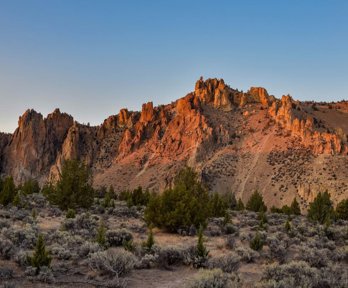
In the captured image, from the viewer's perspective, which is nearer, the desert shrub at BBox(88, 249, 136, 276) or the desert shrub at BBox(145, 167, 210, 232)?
the desert shrub at BBox(88, 249, 136, 276)

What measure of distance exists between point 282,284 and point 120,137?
125m

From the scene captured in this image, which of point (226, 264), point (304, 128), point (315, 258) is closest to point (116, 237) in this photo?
point (226, 264)

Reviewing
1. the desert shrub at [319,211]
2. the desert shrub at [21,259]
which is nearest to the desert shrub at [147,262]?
the desert shrub at [21,259]

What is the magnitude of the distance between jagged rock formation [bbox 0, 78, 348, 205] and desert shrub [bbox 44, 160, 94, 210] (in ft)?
187

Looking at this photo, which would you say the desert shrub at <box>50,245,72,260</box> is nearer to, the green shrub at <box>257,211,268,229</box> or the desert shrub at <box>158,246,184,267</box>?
the desert shrub at <box>158,246,184,267</box>

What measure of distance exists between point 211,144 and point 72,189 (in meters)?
76.5

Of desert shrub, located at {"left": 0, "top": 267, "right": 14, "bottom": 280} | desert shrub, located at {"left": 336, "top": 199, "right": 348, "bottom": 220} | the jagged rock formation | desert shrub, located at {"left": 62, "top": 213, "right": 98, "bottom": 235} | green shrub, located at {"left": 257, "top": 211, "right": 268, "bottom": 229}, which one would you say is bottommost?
desert shrub, located at {"left": 0, "top": 267, "right": 14, "bottom": 280}

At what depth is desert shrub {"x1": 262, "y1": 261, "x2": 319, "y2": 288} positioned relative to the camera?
371 inches

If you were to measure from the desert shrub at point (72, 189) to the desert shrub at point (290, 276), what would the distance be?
70.5 feet

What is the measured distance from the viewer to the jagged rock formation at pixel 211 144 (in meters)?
87.6

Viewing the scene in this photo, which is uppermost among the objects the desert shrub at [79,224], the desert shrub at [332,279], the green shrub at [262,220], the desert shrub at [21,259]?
the green shrub at [262,220]

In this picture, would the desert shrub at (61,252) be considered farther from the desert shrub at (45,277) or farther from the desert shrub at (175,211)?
the desert shrub at (175,211)

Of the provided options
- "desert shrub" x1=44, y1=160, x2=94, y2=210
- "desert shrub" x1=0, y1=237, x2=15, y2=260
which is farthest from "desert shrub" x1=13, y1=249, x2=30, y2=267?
"desert shrub" x1=44, y1=160, x2=94, y2=210

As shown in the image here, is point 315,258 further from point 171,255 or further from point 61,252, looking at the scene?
point 61,252
